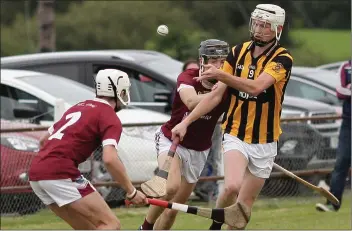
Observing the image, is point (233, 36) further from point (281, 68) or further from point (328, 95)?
point (281, 68)

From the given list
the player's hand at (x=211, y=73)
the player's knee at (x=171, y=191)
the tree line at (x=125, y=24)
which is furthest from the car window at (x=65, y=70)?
the tree line at (x=125, y=24)

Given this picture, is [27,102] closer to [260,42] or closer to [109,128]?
[260,42]

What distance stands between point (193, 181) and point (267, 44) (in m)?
1.67

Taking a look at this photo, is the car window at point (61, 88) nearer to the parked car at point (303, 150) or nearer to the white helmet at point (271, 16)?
the parked car at point (303, 150)

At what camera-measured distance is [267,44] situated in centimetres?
1083

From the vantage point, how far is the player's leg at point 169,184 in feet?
36.7

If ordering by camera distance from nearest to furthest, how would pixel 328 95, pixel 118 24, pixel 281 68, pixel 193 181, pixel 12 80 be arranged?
pixel 281 68
pixel 193 181
pixel 12 80
pixel 328 95
pixel 118 24

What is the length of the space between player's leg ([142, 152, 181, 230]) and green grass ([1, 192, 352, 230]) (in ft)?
6.06

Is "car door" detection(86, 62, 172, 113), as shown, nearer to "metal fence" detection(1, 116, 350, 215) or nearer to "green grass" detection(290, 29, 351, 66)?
"metal fence" detection(1, 116, 350, 215)

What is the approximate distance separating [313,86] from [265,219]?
19.4 feet

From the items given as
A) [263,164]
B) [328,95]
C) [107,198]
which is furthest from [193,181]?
[328,95]

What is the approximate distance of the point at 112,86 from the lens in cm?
968

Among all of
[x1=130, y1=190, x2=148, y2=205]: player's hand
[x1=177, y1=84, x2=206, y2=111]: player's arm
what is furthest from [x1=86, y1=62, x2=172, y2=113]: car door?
[x1=130, y1=190, x2=148, y2=205]: player's hand

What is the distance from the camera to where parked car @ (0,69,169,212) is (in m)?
15.1
